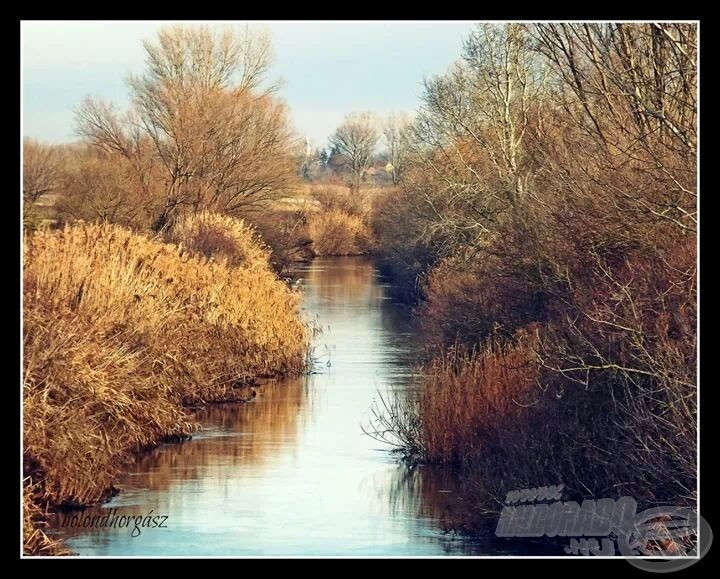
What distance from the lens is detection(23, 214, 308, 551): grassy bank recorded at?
35.1 ft

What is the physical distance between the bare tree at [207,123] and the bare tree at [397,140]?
310 cm

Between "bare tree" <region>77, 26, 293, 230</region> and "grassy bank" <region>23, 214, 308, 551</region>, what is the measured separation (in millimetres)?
7663

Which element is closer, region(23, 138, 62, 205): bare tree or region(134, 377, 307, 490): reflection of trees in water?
region(134, 377, 307, 490): reflection of trees in water

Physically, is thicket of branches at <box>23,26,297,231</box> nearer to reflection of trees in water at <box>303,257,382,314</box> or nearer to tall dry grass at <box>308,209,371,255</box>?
reflection of trees in water at <box>303,257,382,314</box>

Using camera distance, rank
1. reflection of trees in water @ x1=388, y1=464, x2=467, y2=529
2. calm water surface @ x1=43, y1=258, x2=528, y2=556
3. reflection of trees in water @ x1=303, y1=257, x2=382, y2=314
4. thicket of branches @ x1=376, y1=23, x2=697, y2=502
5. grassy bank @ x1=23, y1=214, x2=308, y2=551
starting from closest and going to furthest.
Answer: thicket of branches @ x1=376, y1=23, x2=697, y2=502 → calm water surface @ x1=43, y1=258, x2=528, y2=556 → grassy bank @ x1=23, y1=214, x2=308, y2=551 → reflection of trees in water @ x1=388, y1=464, x2=467, y2=529 → reflection of trees in water @ x1=303, y1=257, x2=382, y2=314

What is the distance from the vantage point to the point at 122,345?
1310cm

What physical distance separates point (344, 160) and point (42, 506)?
36088 mm

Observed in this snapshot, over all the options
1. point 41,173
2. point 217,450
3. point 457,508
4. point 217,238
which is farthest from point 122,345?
point 217,238

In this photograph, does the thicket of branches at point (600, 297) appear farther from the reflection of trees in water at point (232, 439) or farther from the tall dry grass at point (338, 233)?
the tall dry grass at point (338, 233)

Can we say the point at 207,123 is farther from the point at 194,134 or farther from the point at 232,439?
the point at 232,439

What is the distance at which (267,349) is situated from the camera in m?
18.5

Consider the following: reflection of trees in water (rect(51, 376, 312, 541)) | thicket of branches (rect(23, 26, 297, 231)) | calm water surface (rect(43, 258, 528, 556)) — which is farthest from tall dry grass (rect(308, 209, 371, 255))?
reflection of trees in water (rect(51, 376, 312, 541))
